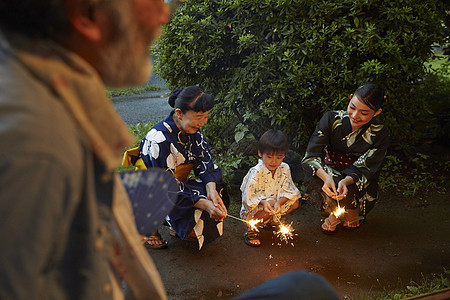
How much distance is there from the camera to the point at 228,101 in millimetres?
5496

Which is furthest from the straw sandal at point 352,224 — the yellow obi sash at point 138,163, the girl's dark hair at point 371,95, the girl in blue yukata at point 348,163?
the yellow obi sash at point 138,163

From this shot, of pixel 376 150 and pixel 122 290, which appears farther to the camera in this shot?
pixel 376 150

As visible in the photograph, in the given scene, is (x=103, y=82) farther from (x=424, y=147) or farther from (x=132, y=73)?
(x=424, y=147)

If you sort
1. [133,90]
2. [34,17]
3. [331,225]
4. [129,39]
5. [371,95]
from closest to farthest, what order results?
1. [34,17]
2. [129,39]
3. [371,95]
4. [331,225]
5. [133,90]

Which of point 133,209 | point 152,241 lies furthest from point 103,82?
point 152,241

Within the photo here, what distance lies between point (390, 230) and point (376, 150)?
953 millimetres

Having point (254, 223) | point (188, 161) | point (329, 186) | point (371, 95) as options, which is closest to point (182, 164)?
point (188, 161)

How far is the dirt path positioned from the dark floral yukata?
1.25 ft

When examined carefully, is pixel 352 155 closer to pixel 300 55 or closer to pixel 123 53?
pixel 300 55

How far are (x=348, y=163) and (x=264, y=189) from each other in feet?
3.24

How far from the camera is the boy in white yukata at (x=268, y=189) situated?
406 cm

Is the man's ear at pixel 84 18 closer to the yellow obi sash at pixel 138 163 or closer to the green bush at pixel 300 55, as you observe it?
the yellow obi sash at pixel 138 163

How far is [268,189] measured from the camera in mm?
4238

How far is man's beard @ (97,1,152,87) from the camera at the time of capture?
1.18 meters
